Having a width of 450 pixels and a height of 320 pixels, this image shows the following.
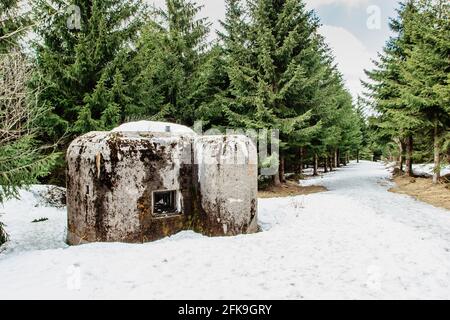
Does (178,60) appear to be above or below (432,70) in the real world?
above

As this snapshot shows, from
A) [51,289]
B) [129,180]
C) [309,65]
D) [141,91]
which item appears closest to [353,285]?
[51,289]

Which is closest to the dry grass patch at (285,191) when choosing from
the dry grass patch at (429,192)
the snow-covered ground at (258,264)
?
the dry grass patch at (429,192)

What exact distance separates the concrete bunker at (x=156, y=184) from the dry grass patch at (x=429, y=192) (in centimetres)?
760

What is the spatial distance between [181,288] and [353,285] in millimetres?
2473

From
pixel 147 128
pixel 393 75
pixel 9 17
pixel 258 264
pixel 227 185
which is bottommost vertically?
pixel 258 264

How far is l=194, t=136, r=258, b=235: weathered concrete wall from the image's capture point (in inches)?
299

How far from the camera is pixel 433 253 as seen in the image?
5.92 m

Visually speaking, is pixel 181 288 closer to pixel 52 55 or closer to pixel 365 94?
pixel 52 55

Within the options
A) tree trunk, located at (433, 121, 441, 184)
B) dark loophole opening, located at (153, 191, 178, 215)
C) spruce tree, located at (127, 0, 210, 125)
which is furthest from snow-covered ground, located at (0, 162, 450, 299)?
spruce tree, located at (127, 0, 210, 125)

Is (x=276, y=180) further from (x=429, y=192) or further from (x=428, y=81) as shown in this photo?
(x=428, y=81)

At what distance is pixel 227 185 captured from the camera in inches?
299

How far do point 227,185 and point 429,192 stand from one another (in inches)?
399

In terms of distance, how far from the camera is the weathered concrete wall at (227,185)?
7586 mm

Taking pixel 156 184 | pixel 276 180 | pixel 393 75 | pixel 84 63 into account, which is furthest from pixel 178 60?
pixel 393 75
